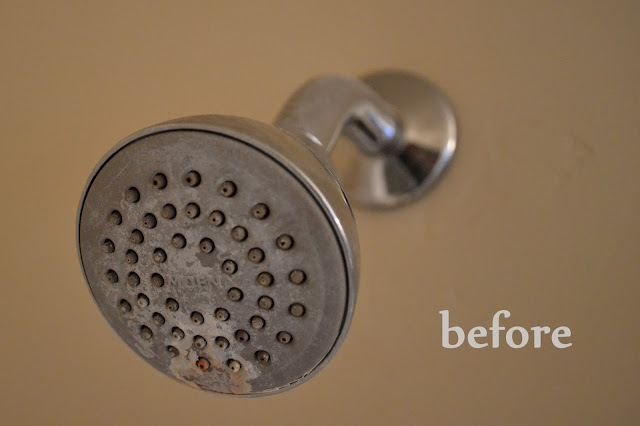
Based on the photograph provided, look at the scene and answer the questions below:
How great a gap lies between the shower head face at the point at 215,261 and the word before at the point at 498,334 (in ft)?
0.84

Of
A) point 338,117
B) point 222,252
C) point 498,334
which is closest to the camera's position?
point 222,252

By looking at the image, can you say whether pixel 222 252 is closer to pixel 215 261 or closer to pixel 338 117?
pixel 215 261

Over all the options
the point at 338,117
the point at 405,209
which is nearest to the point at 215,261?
the point at 338,117

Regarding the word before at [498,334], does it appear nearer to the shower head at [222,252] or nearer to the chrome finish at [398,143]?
the chrome finish at [398,143]

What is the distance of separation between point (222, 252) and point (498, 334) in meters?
0.31

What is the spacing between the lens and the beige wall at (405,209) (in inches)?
17.6

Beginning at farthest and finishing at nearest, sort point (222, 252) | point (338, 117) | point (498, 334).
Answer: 1. point (498, 334)
2. point (338, 117)
3. point (222, 252)

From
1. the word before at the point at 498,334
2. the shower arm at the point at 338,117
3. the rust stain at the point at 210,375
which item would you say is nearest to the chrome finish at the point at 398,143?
the shower arm at the point at 338,117

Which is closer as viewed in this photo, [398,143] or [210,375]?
[210,375]

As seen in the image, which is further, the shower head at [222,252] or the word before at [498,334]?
the word before at [498,334]

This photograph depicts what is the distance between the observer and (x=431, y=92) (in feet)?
1.53

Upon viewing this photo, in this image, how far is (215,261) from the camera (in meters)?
0.23

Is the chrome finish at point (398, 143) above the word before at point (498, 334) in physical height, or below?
above

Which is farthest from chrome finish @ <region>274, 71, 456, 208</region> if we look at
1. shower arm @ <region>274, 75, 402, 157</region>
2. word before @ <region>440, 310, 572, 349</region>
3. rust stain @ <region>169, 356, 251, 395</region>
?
rust stain @ <region>169, 356, 251, 395</region>
